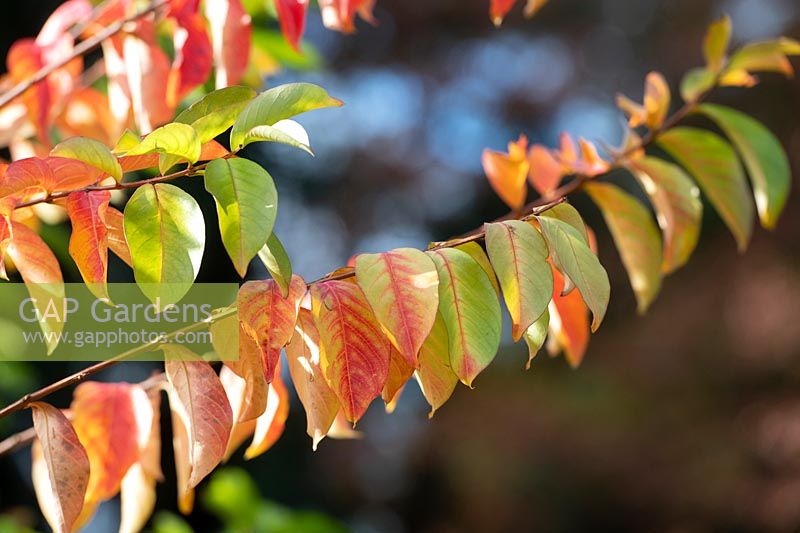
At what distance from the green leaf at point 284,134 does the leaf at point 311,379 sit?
0.38ft

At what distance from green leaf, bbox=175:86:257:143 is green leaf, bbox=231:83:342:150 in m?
0.01

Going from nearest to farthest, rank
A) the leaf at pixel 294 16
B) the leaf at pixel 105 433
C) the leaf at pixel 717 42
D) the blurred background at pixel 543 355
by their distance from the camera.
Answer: the leaf at pixel 105 433, the leaf at pixel 294 16, the leaf at pixel 717 42, the blurred background at pixel 543 355

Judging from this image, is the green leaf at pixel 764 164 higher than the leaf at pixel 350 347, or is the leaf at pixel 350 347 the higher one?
the leaf at pixel 350 347

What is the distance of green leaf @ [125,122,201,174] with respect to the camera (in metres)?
0.38

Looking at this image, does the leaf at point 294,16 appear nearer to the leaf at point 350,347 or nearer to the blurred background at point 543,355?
the leaf at point 350,347

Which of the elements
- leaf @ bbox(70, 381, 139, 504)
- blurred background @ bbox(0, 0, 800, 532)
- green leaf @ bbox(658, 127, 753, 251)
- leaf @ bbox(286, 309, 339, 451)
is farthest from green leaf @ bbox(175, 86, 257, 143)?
blurred background @ bbox(0, 0, 800, 532)

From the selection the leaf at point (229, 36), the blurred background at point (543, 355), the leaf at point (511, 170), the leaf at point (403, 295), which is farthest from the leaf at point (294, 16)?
the blurred background at point (543, 355)

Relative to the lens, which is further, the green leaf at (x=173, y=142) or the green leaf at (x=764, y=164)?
the green leaf at (x=764, y=164)

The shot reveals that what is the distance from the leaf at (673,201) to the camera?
0.75 m

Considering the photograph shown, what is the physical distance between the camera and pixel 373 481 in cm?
362

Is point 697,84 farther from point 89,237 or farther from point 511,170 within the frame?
point 89,237

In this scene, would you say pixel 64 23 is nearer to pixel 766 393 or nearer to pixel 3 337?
pixel 3 337

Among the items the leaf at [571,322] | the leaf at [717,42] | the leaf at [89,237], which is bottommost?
the leaf at [571,322]

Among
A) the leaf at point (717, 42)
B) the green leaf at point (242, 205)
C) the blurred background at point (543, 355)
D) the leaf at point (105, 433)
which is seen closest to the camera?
the green leaf at point (242, 205)
